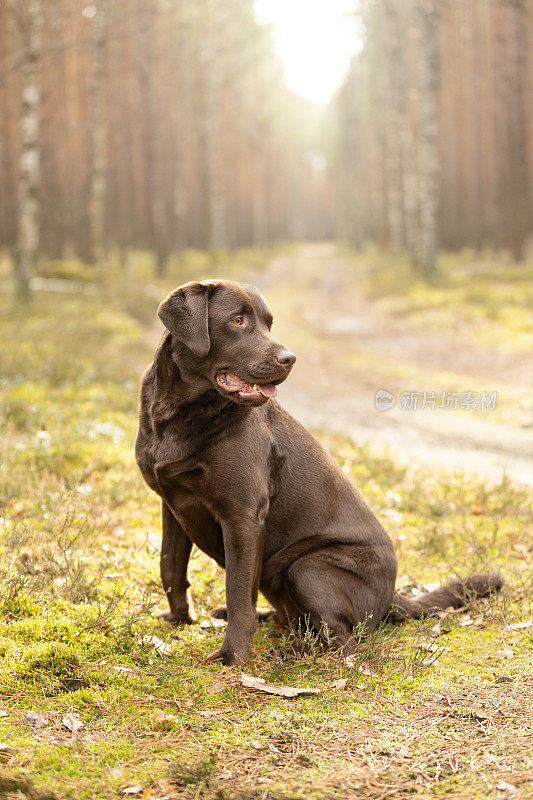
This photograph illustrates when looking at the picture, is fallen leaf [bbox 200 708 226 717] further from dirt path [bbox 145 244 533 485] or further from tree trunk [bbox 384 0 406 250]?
tree trunk [bbox 384 0 406 250]

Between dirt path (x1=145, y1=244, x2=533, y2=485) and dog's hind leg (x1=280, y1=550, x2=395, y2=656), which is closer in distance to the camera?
dog's hind leg (x1=280, y1=550, x2=395, y2=656)

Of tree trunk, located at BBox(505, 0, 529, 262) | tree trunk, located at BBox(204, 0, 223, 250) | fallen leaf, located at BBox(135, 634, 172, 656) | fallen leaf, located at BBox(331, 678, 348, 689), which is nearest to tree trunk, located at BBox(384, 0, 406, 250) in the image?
tree trunk, located at BBox(505, 0, 529, 262)

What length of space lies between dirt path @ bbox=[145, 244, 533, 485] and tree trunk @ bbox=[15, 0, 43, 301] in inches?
148

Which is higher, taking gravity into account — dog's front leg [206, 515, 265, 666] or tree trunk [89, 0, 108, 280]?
tree trunk [89, 0, 108, 280]

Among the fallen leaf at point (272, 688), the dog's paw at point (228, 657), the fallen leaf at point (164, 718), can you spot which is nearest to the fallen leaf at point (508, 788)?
the fallen leaf at point (272, 688)

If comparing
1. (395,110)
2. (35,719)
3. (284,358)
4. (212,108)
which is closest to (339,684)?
(35,719)

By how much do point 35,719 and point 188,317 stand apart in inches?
72.1

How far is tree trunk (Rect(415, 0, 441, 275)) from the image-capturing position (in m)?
21.4

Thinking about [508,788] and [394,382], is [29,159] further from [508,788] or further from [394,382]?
[508,788]

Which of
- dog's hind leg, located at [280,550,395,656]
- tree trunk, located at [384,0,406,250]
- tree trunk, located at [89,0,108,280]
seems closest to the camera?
dog's hind leg, located at [280,550,395,656]

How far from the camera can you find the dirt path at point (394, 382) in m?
8.70

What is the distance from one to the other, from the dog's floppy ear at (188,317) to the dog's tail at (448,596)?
180 cm

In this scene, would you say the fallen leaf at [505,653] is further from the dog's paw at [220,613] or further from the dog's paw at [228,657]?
the dog's paw at [220,613]

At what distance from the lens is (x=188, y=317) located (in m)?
3.61
